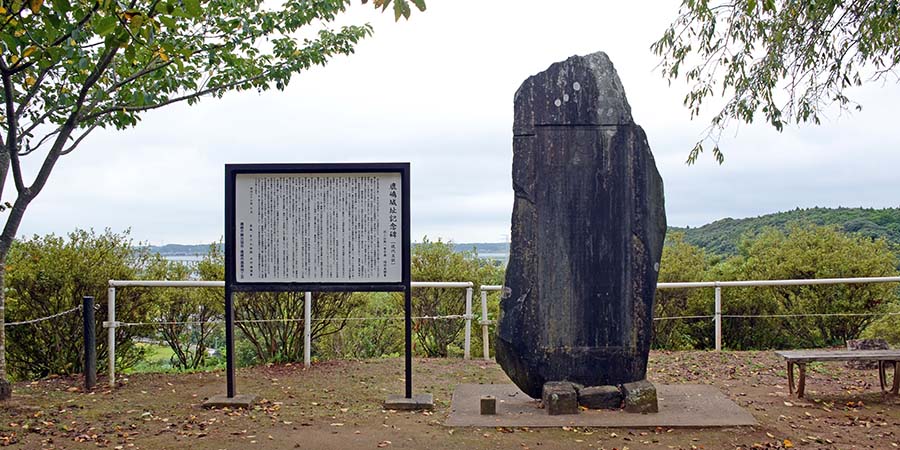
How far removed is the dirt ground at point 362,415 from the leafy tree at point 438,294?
4.23 feet

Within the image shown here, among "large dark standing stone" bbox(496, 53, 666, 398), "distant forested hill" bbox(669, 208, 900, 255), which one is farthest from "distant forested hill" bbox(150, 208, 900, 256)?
"large dark standing stone" bbox(496, 53, 666, 398)

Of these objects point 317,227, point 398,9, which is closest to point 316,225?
point 317,227

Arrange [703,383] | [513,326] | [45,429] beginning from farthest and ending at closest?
[703,383]
[513,326]
[45,429]

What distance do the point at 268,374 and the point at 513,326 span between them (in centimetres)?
309

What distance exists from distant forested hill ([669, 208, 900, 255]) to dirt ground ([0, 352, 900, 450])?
6602mm

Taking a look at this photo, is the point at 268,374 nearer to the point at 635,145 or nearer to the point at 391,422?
the point at 391,422

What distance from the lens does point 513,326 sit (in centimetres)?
654

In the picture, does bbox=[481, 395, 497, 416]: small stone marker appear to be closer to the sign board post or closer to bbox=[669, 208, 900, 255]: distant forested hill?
the sign board post

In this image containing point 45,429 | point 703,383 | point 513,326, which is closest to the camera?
point 45,429

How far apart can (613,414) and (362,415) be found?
206 cm

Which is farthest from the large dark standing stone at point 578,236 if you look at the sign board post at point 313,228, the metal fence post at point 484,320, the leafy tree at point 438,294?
the leafy tree at point 438,294

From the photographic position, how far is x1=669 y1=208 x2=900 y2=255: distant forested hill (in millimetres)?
14586

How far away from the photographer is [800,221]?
1397 centimetres

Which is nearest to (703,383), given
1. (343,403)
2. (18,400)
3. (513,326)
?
(513,326)
